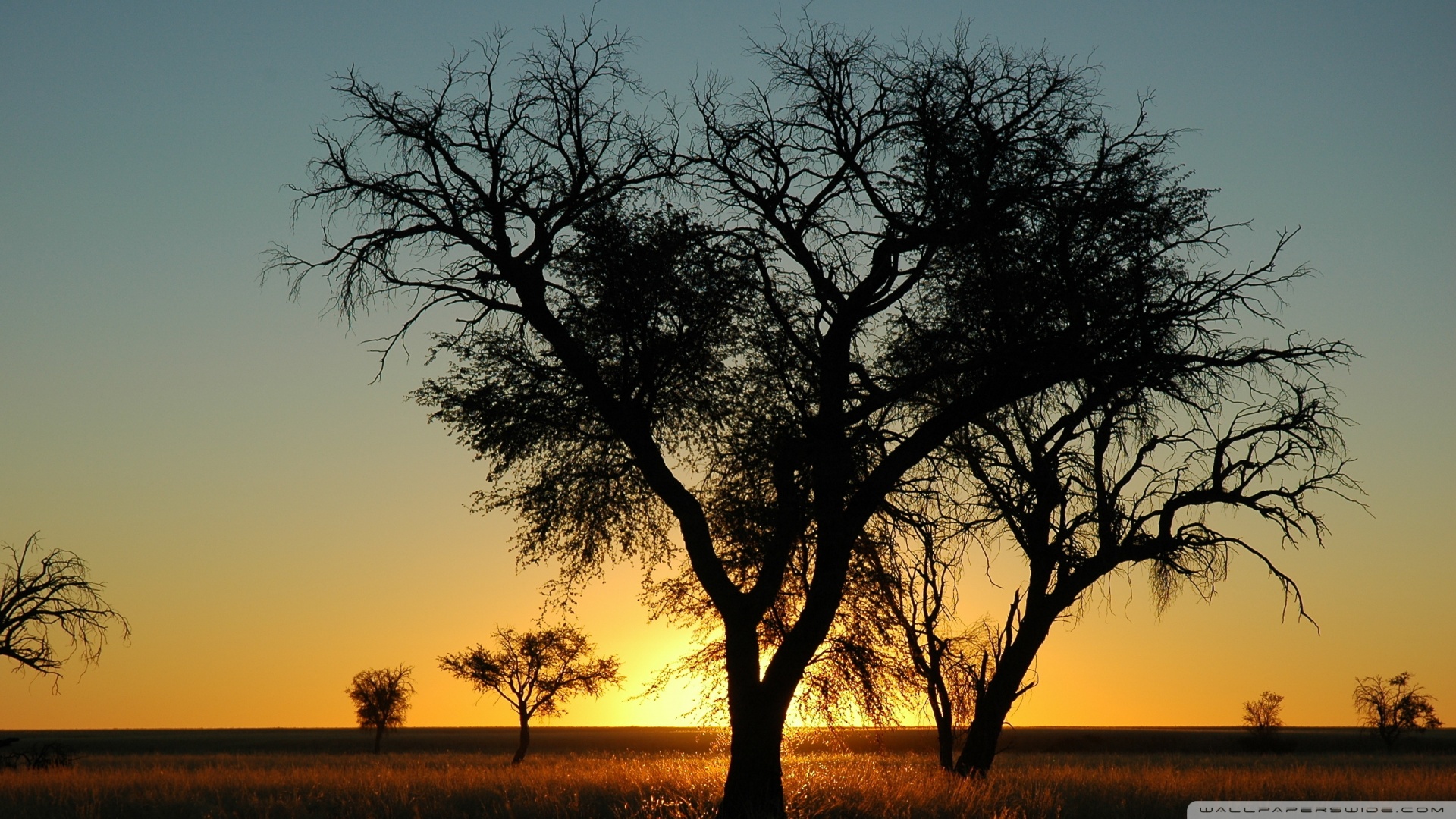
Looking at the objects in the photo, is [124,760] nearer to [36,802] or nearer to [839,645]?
[36,802]

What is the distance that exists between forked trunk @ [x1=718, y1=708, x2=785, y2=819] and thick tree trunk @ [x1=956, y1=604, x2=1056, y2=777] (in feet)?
20.1

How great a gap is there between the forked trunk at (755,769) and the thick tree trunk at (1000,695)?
6.14 m

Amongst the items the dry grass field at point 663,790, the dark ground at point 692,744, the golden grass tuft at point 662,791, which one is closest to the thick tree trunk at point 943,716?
the golden grass tuft at point 662,791

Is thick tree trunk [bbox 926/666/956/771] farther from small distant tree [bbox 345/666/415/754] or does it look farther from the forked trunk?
small distant tree [bbox 345/666/415/754]

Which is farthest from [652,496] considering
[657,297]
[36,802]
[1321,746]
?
[1321,746]

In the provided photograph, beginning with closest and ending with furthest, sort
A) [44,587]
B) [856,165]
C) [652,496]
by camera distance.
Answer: [856,165]
[652,496]
[44,587]

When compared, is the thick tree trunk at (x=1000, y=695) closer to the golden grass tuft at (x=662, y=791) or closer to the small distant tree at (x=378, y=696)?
the golden grass tuft at (x=662, y=791)

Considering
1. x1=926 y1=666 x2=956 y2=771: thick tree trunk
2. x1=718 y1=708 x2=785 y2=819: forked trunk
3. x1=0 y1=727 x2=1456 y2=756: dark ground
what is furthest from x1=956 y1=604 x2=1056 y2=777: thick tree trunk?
x1=0 y1=727 x2=1456 y2=756: dark ground

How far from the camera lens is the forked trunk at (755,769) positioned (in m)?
13.8

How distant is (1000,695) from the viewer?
1919 centimetres

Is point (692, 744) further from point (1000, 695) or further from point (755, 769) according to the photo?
point (755, 769)

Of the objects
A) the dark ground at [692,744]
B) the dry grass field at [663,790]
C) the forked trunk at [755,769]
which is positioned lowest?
the dark ground at [692,744]

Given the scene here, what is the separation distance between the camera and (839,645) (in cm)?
1967

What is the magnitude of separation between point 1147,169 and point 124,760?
45787 mm
